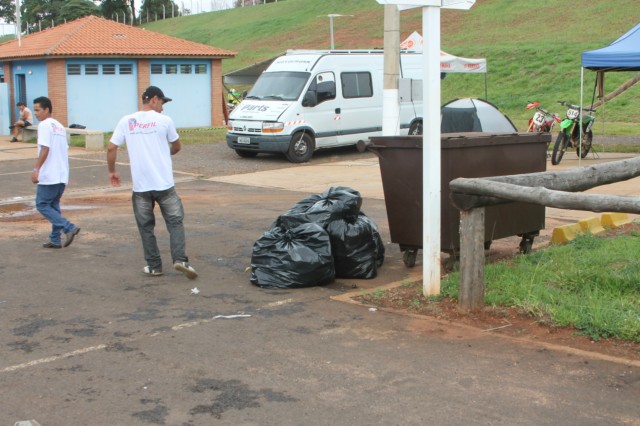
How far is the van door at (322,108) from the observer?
18938 mm

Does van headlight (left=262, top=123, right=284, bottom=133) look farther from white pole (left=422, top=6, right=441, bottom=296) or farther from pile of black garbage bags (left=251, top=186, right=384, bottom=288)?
white pole (left=422, top=6, right=441, bottom=296)

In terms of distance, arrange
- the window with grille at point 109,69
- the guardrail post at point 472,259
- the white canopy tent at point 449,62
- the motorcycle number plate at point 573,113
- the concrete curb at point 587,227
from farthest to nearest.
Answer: the window with grille at point 109,69 < the white canopy tent at point 449,62 < the motorcycle number plate at point 573,113 < the concrete curb at point 587,227 < the guardrail post at point 472,259

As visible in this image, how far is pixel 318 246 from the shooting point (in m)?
7.38

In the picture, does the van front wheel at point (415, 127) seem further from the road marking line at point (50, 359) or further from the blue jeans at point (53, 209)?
the road marking line at point (50, 359)

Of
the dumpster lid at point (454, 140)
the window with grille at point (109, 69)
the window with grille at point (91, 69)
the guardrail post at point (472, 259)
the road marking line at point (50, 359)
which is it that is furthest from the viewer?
the window with grille at point (109, 69)

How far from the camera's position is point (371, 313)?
6559mm

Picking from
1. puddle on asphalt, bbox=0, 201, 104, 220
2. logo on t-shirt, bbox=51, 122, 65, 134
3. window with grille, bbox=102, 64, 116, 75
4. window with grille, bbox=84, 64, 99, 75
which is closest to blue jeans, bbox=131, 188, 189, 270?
logo on t-shirt, bbox=51, 122, 65, 134

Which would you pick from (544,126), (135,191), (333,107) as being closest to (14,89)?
(333,107)

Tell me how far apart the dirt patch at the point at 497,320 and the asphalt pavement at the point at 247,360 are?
5.5 inches

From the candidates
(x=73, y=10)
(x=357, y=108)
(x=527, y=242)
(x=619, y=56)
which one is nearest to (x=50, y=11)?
(x=73, y=10)

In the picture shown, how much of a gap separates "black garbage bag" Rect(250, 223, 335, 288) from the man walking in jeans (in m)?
0.73

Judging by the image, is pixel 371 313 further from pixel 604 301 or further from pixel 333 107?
pixel 333 107

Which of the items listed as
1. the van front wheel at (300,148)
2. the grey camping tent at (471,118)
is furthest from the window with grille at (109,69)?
the grey camping tent at (471,118)

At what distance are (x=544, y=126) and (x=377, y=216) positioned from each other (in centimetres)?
831
